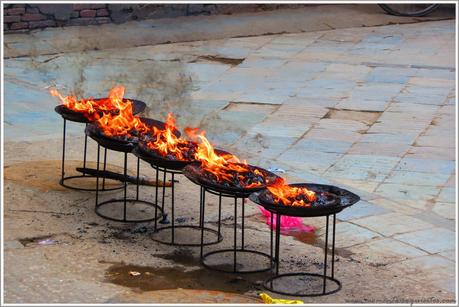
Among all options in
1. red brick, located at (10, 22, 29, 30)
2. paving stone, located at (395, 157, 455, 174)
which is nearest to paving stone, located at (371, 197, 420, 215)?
paving stone, located at (395, 157, 455, 174)

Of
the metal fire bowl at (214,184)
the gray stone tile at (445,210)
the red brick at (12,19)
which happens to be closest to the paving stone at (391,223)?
the gray stone tile at (445,210)

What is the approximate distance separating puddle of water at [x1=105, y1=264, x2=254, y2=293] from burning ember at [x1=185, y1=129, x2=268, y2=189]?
74 centimetres

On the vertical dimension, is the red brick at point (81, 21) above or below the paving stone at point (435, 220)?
above

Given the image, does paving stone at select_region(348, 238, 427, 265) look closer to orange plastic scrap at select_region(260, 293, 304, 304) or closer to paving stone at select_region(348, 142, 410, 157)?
orange plastic scrap at select_region(260, 293, 304, 304)

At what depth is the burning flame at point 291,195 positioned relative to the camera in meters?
7.06

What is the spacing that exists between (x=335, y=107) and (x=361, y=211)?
3.97 metres

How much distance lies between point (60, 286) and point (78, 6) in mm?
9906

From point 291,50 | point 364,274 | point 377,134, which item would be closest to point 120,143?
point 364,274

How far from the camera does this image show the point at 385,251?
820cm

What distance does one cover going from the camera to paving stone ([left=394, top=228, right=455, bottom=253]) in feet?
27.1

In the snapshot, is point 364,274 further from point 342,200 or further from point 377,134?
point 377,134

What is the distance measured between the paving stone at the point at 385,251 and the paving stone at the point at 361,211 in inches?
24.3

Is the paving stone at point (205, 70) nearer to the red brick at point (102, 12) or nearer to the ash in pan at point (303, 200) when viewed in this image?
the red brick at point (102, 12)

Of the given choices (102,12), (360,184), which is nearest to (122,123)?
(360,184)
